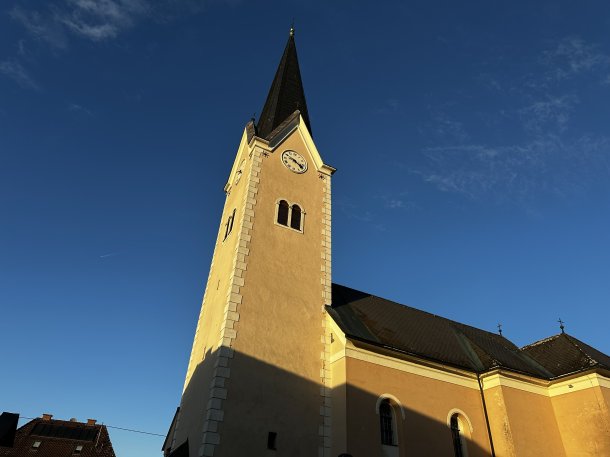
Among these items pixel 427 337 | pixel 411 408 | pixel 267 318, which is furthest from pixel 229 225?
pixel 411 408

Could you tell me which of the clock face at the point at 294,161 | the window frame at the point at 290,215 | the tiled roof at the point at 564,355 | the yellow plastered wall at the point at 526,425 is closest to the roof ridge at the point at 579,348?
the tiled roof at the point at 564,355

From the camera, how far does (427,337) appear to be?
Result: 20609mm

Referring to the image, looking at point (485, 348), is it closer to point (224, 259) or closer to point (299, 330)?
point (299, 330)

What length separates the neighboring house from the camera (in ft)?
112

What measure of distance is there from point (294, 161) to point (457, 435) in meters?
13.5

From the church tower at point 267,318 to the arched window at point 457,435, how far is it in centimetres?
516

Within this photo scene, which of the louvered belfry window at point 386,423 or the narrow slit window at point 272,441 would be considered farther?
the louvered belfry window at point 386,423

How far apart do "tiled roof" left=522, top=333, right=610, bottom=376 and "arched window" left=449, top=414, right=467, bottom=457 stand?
5598 millimetres

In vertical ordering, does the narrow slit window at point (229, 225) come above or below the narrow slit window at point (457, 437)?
above

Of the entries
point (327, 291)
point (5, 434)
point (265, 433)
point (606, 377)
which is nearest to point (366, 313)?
point (327, 291)

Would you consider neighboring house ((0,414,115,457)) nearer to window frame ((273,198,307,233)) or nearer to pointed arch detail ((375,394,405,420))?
window frame ((273,198,307,233))

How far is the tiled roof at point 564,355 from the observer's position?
64.9 feet

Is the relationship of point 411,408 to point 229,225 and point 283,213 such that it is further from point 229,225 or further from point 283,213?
point 229,225

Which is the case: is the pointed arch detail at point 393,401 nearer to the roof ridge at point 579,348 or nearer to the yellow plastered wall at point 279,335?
the yellow plastered wall at point 279,335
